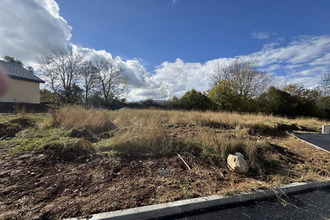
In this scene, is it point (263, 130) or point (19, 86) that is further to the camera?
point (19, 86)

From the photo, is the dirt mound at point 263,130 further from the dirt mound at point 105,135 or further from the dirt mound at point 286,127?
the dirt mound at point 105,135

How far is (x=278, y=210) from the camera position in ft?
6.20

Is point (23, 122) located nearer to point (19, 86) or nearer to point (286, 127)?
point (19, 86)

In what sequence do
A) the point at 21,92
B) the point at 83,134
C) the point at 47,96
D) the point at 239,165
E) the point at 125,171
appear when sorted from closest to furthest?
the point at 125,171, the point at 239,165, the point at 83,134, the point at 21,92, the point at 47,96

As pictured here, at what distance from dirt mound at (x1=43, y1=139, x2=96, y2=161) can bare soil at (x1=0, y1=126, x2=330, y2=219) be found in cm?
12

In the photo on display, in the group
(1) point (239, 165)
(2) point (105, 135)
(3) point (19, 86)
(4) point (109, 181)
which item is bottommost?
(4) point (109, 181)

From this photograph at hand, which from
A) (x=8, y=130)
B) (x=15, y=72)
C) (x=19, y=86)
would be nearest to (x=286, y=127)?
(x=8, y=130)

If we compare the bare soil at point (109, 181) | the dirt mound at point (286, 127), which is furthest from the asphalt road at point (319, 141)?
the bare soil at point (109, 181)

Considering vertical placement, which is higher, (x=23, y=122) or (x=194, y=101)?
(x=194, y=101)

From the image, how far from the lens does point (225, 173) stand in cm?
275

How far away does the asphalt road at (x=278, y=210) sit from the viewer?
69.5 inches

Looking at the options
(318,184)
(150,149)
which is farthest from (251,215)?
(150,149)

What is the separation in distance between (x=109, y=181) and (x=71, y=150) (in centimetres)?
152

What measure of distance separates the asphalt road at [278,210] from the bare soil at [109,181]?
24cm
